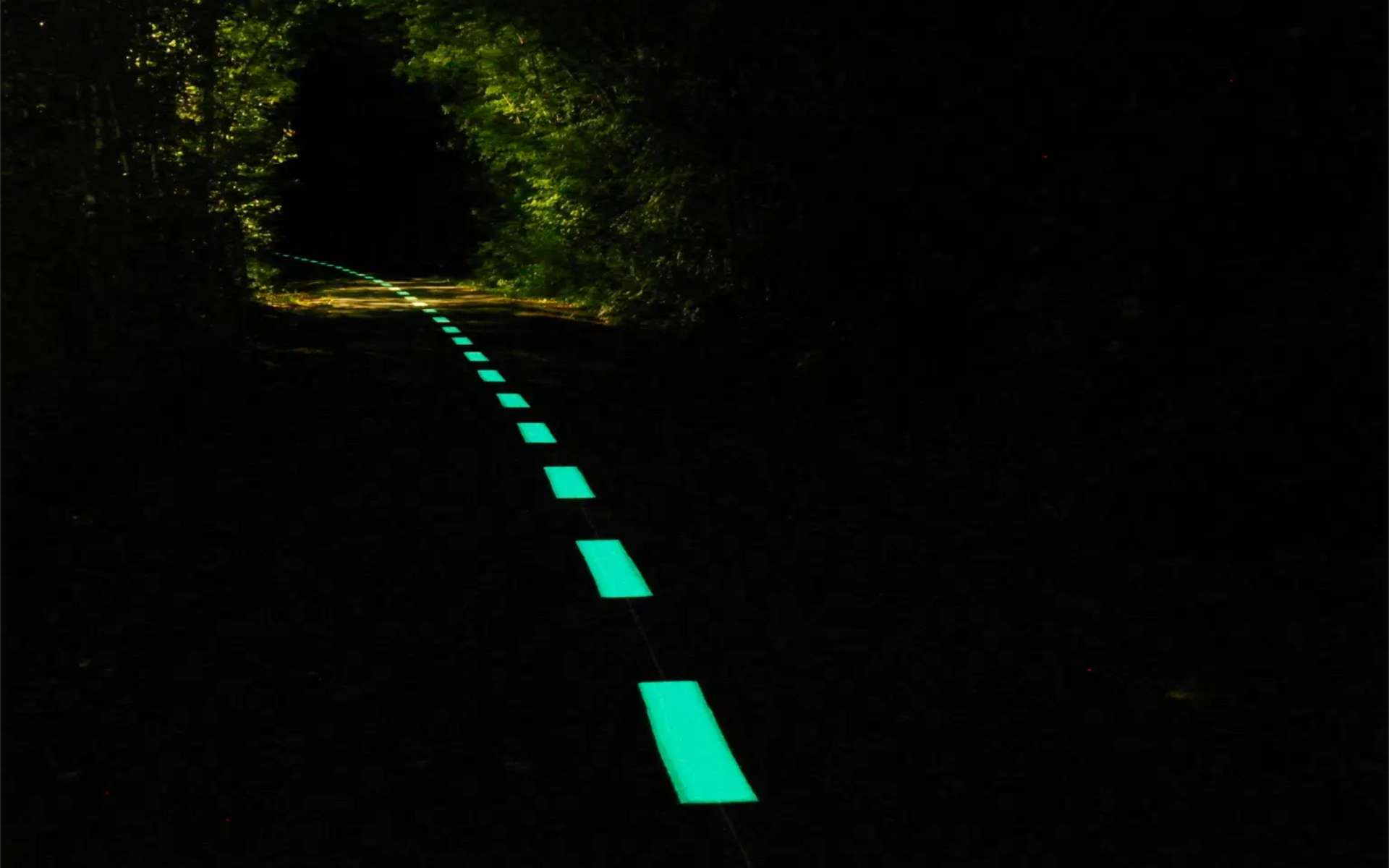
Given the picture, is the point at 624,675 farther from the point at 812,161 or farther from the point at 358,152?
the point at 358,152

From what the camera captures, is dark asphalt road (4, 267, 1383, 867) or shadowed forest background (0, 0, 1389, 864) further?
shadowed forest background (0, 0, 1389, 864)

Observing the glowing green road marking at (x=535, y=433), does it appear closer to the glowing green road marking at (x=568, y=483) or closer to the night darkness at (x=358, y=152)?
the glowing green road marking at (x=568, y=483)

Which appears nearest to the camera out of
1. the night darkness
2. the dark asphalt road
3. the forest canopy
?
the dark asphalt road

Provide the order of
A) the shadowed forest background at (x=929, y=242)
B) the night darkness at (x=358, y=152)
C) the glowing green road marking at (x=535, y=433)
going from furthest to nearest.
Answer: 1. the night darkness at (x=358, y=152)
2. the glowing green road marking at (x=535, y=433)
3. the shadowed forest background at (x=929, y=242)

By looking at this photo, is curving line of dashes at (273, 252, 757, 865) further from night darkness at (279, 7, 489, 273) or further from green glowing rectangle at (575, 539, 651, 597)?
night darkness at (279, 7, 489, 273)

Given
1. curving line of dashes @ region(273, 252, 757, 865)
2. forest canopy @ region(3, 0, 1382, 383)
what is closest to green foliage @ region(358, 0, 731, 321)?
forest canopy @ region(3, 0, 1382, 383)

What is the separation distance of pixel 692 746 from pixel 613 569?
262 cm

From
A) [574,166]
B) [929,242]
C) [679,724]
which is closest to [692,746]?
[679,724]

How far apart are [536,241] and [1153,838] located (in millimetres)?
25769

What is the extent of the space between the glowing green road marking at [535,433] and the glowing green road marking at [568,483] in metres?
1.30

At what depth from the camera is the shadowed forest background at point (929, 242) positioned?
24.5ft

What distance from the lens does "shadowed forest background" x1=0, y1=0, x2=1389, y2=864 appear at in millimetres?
7465

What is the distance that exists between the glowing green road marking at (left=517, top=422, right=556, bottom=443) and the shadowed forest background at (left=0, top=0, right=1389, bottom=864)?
170 centimetres

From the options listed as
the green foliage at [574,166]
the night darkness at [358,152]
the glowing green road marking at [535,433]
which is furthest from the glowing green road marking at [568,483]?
the night darkness at [358,152]
